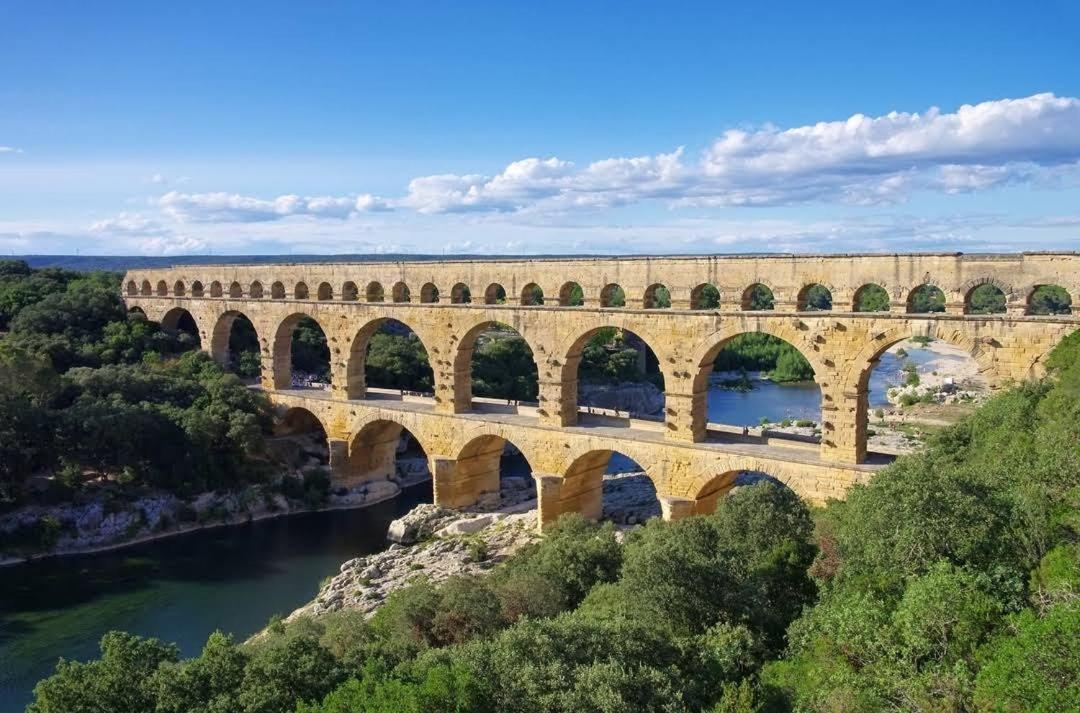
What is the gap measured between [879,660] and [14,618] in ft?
56.6

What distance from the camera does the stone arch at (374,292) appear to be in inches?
983

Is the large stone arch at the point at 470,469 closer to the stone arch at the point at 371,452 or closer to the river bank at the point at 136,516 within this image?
the stone arch at the point at 371,452

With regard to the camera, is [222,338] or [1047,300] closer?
[222,338]

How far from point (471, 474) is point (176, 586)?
762 centimetres

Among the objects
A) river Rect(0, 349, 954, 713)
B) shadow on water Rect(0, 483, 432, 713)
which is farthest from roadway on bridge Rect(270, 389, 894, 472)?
shadow on water Rect(0, 483, 432, 713)

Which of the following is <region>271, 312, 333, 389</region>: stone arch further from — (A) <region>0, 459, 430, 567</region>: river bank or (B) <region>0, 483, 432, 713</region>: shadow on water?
(B) <region>0, 483, 432, 713</region>: shadow on water

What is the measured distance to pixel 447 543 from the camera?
2069cm

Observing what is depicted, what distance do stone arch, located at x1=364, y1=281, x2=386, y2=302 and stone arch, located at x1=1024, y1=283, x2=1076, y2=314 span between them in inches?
642

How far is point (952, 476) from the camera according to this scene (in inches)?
407

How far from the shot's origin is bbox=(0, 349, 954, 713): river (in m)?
17.0

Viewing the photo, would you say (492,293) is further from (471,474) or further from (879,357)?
(879,357)

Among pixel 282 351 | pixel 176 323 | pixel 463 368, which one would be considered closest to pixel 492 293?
pixel 463 368

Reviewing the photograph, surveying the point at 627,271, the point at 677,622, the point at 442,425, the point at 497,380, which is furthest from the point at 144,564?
the point at 497,380

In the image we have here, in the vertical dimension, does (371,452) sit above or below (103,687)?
below
